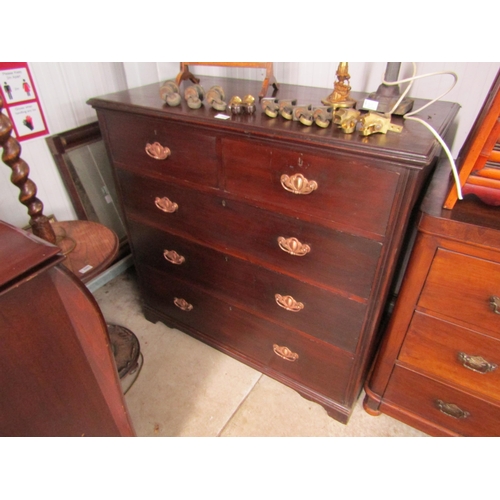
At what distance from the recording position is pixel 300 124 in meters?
0.89

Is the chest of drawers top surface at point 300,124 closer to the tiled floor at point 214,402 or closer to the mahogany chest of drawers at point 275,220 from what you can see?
the mahogany chest of drawers at point 275,220

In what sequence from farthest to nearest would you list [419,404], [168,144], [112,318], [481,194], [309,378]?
1. [112,318]
2. [309,378]
3. [419,404]
4. [168,144]
5. [481,194]

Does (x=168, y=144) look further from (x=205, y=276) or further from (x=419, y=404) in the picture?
(x=419, y=404)

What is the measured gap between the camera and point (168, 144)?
1.07m

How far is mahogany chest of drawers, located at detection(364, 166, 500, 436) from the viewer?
0.86 metres

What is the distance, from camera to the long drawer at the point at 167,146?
3.32 ft

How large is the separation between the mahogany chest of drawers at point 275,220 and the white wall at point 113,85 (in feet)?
0.52

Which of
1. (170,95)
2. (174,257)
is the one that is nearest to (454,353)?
(174,257)

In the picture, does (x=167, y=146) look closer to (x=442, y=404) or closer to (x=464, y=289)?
(x=464, y=289)

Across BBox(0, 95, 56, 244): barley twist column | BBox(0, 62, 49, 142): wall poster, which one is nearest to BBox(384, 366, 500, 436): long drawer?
BBox(0, 95, 56, 244): barley twist column

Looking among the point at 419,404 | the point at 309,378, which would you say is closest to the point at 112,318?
the point at 309,378

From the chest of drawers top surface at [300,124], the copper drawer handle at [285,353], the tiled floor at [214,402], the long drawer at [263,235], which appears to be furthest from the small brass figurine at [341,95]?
the tiled floor at [214,402]

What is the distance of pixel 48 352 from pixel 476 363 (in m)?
1.07
